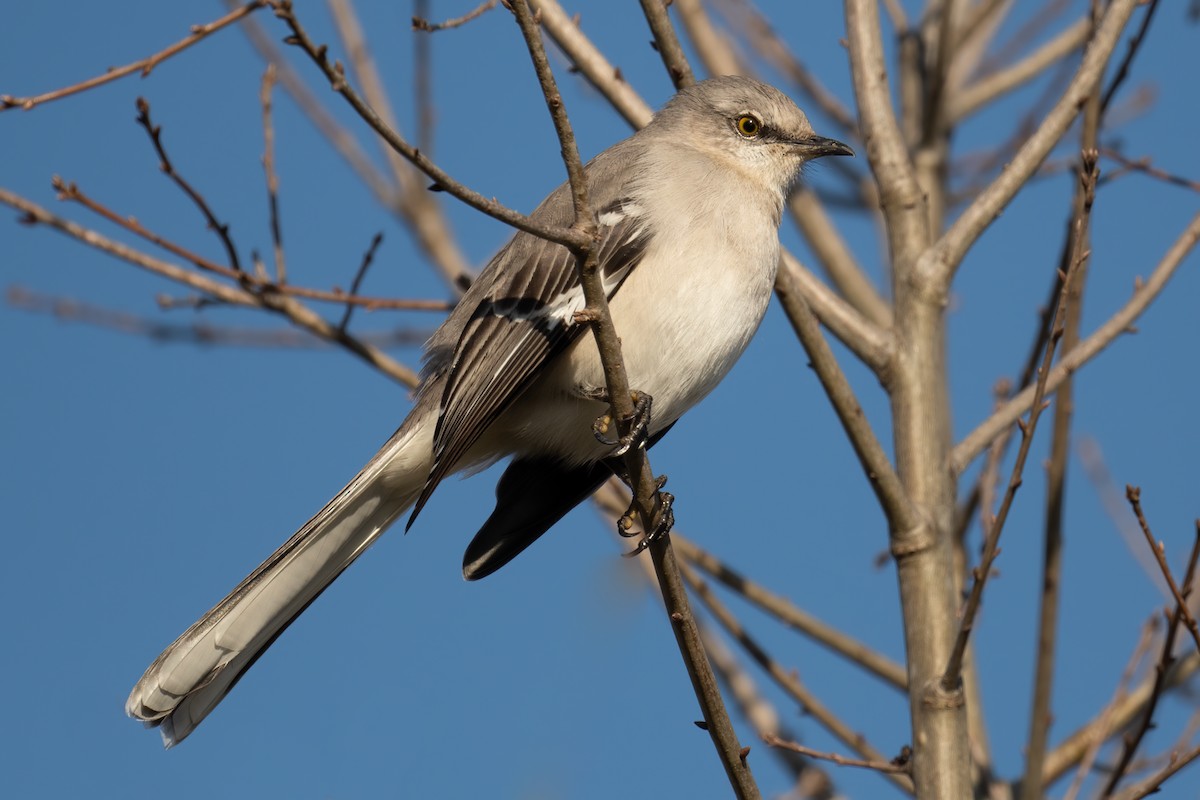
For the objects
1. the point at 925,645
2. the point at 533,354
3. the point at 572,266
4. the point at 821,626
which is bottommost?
the point at 925,645

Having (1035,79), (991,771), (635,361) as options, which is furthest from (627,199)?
(1035,79)

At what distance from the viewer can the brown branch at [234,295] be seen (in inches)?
178

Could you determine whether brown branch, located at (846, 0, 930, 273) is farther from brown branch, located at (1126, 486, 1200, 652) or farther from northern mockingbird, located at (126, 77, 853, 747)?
brown branch, located at (1126, 486, 1200, 652)

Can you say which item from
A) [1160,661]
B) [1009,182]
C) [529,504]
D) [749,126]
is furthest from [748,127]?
[1160,661]

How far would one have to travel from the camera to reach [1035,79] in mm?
→ 6902

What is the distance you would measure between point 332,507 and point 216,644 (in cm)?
57

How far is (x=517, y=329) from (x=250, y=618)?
1255 millimetres

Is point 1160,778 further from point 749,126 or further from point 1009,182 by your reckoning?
point 749,126

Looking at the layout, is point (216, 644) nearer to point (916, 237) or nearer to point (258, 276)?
point (258, 276)

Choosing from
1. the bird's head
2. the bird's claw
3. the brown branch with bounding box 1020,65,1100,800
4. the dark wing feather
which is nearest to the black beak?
the bird's head

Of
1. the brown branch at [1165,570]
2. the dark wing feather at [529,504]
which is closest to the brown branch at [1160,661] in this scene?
the brown branch at [1165,570]

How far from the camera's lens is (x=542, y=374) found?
427cm

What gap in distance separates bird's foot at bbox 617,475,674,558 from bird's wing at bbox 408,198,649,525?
57 centimetres

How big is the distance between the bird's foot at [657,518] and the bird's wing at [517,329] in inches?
22.6
